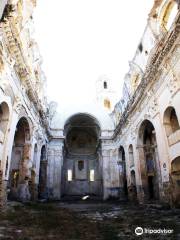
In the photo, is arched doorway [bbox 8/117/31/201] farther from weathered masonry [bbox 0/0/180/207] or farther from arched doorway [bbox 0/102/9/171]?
arched doorway [bbox 0/102/9/171]

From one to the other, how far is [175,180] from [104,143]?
13.2 m

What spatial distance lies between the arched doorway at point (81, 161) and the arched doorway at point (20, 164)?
475 inches

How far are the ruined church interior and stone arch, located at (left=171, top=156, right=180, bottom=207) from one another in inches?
1.8

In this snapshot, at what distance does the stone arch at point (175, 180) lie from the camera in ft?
31.7

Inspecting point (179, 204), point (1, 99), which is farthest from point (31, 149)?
point (179, 204)

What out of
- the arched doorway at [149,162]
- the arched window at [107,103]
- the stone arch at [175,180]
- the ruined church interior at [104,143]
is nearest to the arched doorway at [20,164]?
the ruined church interior at [104,143]

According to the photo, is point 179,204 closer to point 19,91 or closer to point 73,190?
point 19,91

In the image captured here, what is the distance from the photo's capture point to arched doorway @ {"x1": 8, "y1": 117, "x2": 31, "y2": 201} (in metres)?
12.9

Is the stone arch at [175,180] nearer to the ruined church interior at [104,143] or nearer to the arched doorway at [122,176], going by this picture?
the ruined church interior at [104,143]

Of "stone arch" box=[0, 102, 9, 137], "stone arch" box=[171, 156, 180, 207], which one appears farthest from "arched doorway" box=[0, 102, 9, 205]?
"stone arch" box=[171, 156, 180, 207]

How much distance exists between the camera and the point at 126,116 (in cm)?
1717

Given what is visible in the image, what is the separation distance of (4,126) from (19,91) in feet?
8.25

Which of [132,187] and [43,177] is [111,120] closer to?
[132,187]

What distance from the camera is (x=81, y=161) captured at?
30031 mm
